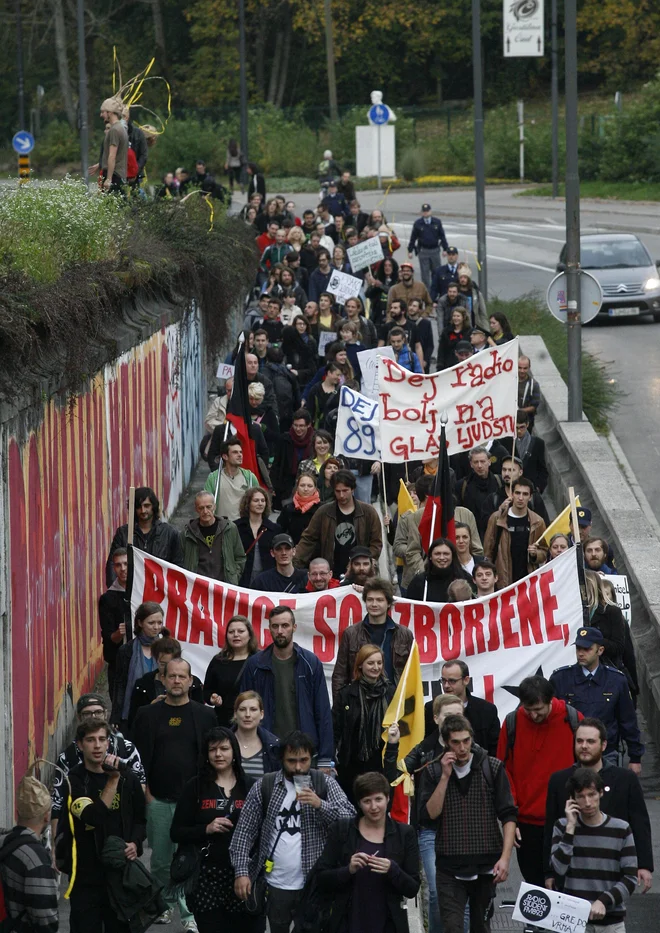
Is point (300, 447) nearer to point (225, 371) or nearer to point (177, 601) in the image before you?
point (225, 371)

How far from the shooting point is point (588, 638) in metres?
10.3

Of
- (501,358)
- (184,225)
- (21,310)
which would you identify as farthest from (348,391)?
(21,310)

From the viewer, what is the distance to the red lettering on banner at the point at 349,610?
1130cm

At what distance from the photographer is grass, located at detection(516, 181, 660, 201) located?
5919 centimetres

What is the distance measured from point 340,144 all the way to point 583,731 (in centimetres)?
6298

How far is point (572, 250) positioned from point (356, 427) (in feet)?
17.0

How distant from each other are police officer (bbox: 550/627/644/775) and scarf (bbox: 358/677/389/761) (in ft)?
3.35

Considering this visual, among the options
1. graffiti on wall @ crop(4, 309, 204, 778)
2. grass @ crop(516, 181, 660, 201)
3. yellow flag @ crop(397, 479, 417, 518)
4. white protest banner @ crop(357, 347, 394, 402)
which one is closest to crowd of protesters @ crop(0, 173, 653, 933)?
graffiti on wall @ crop(4, 309, 204, 778)

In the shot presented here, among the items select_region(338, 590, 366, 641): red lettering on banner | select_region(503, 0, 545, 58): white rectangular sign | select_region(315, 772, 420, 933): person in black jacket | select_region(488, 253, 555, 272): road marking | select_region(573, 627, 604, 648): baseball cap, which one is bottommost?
select_region(488, 253, 555, 272): road marking

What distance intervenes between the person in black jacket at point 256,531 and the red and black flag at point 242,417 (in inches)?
94.8

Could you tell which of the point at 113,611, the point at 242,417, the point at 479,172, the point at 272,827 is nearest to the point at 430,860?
the point at 272,827

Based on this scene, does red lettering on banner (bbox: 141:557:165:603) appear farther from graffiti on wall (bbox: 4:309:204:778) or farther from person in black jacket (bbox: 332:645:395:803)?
person in black jacket (bbox: 332:645:395:803)

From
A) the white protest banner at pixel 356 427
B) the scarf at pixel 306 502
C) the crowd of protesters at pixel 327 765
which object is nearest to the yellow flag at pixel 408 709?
the crowd of protesters at pixel 327 765

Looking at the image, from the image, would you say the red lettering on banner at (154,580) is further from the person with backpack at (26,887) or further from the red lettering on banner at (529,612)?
the person with backpack at (26,887)
